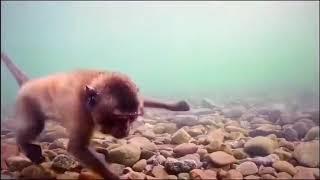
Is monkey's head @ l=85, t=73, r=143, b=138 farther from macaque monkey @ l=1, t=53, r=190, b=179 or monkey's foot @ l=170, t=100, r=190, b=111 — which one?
monkey's foot @ l=170, t=100, r=190, b=111

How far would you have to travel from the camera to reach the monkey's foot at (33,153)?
257 centimetres

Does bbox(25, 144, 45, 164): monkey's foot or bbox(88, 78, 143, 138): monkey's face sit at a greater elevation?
bbox(88, 78, 143, 138): monkey's face

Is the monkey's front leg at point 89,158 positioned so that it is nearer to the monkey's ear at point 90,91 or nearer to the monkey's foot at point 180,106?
the monkey's ear at point 90,91

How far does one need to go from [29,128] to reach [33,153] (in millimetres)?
173

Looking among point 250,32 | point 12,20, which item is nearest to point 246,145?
point 250,32

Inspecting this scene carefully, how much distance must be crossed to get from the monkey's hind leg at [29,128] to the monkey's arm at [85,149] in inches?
14.0

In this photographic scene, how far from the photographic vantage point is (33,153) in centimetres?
257

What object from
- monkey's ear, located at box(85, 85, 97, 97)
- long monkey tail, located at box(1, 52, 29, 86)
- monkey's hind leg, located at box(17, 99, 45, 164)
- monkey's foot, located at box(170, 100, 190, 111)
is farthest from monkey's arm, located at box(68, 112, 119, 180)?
long monkey tail, located at box(1, 52, 29, 86)

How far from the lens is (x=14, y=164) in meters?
2.60

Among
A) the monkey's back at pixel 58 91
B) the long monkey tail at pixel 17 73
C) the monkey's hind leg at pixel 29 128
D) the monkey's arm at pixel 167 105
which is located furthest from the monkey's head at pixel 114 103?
the long monkey tail at pixel 17 73

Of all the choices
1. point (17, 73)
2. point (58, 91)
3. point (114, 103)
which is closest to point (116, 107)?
point (114, 103)

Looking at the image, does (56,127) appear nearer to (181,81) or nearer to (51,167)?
(51,167)

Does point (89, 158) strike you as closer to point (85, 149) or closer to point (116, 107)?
point (85, 149)

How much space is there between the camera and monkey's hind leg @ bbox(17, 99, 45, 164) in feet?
8.25
